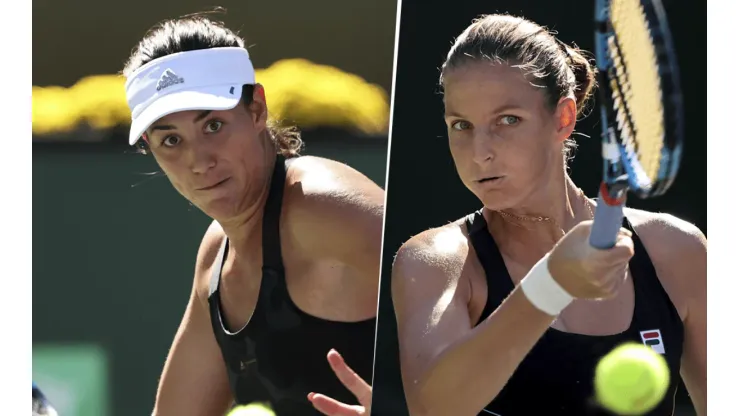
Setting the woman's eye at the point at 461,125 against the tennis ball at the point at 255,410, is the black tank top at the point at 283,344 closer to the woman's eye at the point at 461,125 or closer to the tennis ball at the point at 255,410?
the tennis ball at the point at 255,410

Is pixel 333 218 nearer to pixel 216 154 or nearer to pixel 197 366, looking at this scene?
pixel 216 154

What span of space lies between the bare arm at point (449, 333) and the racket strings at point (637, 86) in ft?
1.22

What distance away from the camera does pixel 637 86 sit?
2031mm

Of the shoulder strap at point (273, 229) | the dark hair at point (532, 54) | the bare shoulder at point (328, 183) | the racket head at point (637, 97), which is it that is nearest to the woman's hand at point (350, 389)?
the shoulder strap at point (273, 229)

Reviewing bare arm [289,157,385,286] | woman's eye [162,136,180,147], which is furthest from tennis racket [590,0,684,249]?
woman's eye [162,136,180,147]

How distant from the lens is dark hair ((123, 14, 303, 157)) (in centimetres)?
267

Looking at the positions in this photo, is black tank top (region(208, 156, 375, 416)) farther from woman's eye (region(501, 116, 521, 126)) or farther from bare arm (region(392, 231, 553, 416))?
woman's eye (region(501, 116, 521, 126))

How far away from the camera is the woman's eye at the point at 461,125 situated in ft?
7.97

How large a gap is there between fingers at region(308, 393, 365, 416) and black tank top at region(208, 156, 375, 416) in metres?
0.07

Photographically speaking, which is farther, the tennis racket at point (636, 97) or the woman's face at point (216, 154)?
the woman's face at point (216, 154)

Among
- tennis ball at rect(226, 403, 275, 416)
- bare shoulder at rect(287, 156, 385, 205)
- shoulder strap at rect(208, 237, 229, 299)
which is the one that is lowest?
tennis ball at rect(226, 403, 275, 416)

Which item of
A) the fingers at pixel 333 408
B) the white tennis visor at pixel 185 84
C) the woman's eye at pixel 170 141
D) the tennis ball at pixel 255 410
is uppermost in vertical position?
the white tennis visor at pixel 185 84

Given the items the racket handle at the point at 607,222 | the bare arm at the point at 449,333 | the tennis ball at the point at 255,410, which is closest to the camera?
the racket handle at the point at 607,222

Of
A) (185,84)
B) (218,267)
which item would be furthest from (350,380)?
(185,84)
